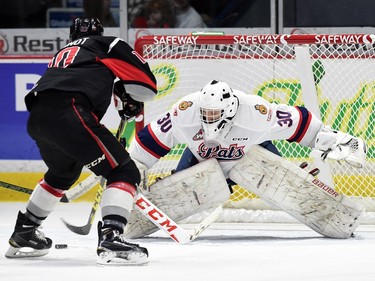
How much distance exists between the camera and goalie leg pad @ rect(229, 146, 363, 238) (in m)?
5.32

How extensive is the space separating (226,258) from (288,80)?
6.66 ft

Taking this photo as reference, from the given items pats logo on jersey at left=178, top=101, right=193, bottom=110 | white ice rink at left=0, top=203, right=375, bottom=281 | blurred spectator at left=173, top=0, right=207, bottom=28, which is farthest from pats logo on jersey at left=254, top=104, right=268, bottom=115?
blurred spectator at left=173, top=0, right=207, bottom=28

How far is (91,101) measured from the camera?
14.7 ft

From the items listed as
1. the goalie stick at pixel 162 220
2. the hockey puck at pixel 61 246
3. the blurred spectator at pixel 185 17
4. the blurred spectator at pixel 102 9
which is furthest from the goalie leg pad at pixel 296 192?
the blurred spectator at pixel 102 9

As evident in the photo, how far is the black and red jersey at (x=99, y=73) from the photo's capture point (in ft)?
14.6

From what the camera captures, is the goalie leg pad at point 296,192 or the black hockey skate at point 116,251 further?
the goalie leg pad at point 296,192

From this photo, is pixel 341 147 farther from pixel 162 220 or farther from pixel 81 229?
pixel 81 229

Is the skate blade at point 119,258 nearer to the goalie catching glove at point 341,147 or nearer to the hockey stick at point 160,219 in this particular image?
the hockey stick at point 160,219

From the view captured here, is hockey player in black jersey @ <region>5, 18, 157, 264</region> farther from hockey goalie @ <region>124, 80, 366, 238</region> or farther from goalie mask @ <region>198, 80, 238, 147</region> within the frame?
hockey goalie @ <region>124, 80, 366, 238</region>

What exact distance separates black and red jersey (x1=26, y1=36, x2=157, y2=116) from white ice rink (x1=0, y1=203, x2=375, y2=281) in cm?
64

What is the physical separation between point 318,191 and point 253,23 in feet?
6.56

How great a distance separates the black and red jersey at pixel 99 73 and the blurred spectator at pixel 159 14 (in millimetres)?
2636

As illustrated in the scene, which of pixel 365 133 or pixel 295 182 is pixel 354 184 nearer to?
pixel 365 133

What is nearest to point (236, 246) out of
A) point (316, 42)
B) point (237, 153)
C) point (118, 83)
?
point (237, 153)
